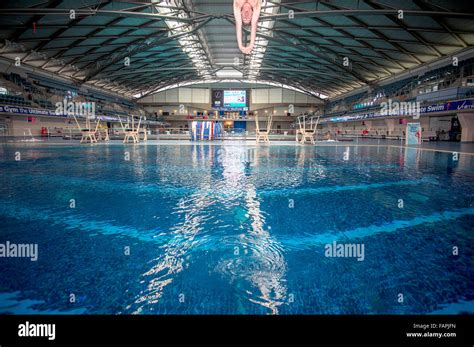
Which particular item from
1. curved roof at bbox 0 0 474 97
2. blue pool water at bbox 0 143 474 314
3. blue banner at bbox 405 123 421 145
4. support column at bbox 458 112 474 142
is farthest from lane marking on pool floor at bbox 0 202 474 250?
support column at bbox 458 112 474 142

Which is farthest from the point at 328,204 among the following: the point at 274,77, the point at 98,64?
the point at 274,77

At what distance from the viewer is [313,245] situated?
2.10 metres

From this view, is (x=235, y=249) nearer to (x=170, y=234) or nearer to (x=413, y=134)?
(x=170, y=234)

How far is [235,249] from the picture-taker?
6.59ft

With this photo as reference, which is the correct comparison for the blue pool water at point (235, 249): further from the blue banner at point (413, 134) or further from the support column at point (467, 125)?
the support column at point (467, 125)

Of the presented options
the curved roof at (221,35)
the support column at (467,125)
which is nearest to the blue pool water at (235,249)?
the curved roof at (221,35)

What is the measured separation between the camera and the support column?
1895 cm

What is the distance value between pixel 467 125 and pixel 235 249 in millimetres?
24440

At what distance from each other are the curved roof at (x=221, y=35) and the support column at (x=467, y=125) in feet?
20.2

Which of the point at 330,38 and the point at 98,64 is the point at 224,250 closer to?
the point at 330,38

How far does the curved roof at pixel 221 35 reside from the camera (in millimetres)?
17906

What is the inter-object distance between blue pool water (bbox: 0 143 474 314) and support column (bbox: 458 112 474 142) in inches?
797

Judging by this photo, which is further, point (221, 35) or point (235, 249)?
point (221, 35)

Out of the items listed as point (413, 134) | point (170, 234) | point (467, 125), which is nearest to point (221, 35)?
point (413, 134)
